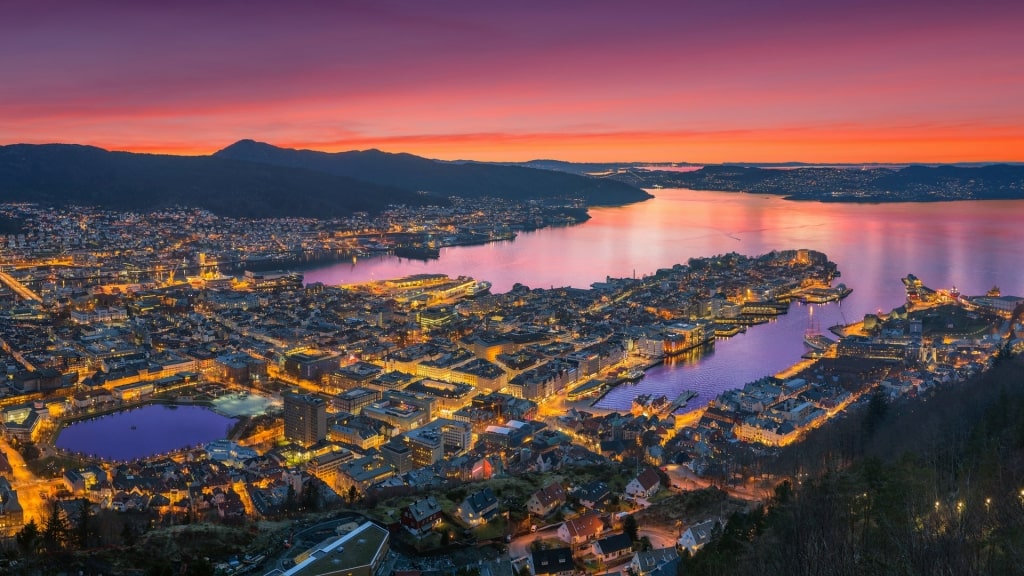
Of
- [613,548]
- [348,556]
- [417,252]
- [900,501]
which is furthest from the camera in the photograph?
[417,252]

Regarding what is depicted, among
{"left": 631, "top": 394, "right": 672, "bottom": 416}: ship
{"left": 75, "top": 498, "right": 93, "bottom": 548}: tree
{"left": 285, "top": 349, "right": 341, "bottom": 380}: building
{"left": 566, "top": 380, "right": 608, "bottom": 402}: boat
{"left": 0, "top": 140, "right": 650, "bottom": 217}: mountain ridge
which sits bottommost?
{"left": 566, "top": 380, "right": 608, "bottom": 402}: boat

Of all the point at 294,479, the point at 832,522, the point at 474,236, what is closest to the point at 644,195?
the point at 474,236

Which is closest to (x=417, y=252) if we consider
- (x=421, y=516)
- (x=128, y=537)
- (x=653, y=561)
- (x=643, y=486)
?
(x=643, y=486)

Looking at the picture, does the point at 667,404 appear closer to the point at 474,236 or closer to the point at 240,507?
the point at 240,507

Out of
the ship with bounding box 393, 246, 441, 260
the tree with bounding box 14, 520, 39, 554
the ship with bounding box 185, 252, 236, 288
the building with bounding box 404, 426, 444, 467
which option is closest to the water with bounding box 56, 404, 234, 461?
the building with bounding box 404, 426, 444, 467

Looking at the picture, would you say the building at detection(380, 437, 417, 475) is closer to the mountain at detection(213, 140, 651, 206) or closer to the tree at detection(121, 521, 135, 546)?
the tree at detection(121, 521, 135, 546)

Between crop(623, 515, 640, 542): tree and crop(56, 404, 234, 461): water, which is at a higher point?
crop(623, 515, 640, 542): tree

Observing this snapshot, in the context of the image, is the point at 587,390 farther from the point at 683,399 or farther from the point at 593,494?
the point at 593,494
